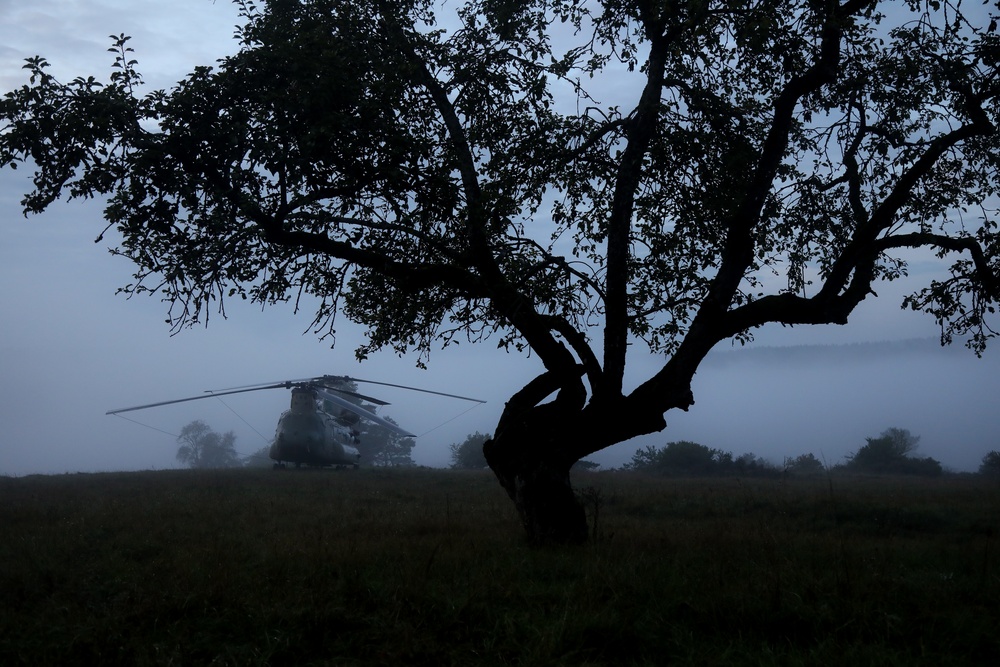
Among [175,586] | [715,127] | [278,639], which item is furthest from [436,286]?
[278,639]

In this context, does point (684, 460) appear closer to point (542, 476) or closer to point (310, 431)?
point (310, 431)

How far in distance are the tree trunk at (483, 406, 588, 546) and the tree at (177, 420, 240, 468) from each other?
121 m

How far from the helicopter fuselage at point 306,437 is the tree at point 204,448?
9672 centimetres

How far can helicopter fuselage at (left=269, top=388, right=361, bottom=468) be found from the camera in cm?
3212

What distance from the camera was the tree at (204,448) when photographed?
12600 cm

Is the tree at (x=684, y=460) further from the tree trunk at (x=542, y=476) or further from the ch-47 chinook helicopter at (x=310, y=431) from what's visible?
the tree trunk at (x=542, y=476)

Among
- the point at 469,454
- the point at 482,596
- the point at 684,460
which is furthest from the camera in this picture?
the point at 469,454

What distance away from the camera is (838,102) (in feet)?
39.5

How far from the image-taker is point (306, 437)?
32.1 m

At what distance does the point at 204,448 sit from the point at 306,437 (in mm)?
109933

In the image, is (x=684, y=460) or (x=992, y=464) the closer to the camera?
(x=684, y=460)

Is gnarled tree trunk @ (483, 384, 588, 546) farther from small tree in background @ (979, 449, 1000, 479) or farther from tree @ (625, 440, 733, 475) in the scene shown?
small tree in background @ (979, 449, 1000, 479)

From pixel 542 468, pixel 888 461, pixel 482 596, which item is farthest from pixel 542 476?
pixel 888 461

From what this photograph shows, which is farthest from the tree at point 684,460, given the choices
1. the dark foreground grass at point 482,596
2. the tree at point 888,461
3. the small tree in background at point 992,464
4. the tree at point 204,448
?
the tree at point 204,448
